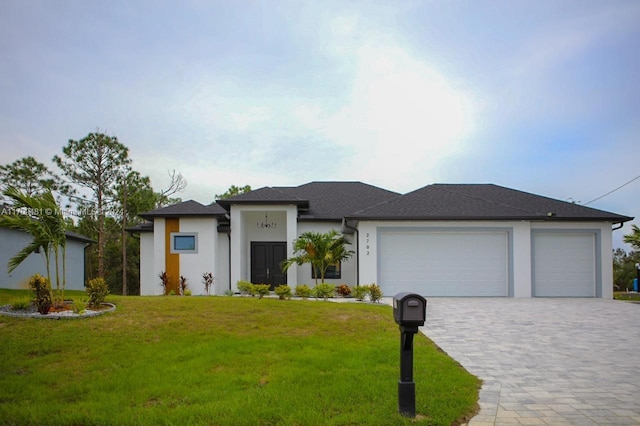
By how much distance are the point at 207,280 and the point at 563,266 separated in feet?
45.8

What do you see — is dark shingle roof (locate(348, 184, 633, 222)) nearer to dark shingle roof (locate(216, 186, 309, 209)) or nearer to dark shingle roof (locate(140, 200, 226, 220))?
dark shingle roof (locate(216, 186, 309, 209))

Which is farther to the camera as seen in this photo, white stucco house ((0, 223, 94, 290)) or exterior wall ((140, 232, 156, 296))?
exterior wall ((140, 232, 156, 296))

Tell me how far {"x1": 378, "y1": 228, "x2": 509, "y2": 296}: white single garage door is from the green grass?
25.5 feet

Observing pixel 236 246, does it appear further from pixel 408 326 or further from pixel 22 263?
pixel 408 326

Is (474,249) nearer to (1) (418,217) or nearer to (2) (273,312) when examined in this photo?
(1) (418,217)

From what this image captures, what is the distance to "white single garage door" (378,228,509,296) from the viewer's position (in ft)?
56.0

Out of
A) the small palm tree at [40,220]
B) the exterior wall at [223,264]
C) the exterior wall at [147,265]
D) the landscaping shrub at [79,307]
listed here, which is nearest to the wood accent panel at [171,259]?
the exterior wall at [147,265]

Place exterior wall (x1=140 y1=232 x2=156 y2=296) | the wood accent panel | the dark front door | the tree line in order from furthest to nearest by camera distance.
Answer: the tree line → the dark front door → exterior wall (x1=140 y1=232 x2=156 y2=296) → the wood accent panel

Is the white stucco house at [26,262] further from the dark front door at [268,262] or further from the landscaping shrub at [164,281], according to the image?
the dark front door at [268,262]

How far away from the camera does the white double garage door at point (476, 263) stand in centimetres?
1706

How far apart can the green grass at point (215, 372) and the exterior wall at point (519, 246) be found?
743cm

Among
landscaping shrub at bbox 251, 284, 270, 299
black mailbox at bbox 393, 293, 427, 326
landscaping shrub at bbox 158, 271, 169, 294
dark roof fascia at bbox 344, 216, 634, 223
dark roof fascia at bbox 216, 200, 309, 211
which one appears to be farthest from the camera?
dark roof fascia at bbox 216, 200, 309, 211

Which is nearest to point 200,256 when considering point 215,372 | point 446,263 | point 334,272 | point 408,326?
point 334,272

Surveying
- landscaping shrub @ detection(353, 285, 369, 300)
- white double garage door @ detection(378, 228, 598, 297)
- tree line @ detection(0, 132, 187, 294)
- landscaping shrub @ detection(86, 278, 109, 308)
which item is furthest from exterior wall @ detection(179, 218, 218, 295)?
landscaping shrub @ detection(86, 278, 109, 308)
